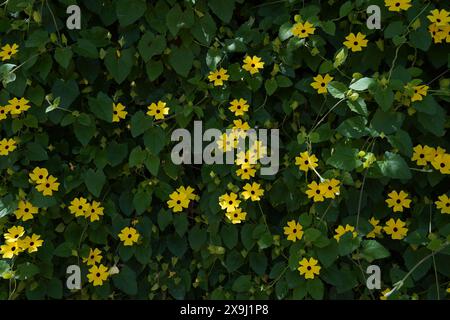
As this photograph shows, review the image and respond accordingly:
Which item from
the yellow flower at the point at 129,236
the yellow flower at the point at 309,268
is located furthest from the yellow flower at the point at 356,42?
the yellow flower at the point at 129,236

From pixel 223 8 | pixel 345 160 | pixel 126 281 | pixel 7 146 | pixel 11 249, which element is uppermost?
pixel 223 8

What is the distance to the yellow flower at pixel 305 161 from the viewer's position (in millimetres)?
1720

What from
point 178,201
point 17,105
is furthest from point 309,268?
point 17,105

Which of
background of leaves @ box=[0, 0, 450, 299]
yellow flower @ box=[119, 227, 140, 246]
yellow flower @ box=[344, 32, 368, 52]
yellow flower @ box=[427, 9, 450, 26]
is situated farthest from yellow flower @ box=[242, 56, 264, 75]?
yellow flower @ box=[119, 227, 140, 246]

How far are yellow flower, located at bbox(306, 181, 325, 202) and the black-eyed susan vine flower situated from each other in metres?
0.22

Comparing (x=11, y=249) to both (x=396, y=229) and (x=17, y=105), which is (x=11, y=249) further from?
(x=396, y=229)

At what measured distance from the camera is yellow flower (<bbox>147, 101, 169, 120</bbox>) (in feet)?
5.79

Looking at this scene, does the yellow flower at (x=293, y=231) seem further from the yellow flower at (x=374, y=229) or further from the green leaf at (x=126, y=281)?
the green leaf at (x=126, y=281)

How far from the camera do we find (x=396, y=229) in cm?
176

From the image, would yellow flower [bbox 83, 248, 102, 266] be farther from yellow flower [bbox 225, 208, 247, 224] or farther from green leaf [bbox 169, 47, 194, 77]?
green leaf [bbox 169, 47, 194, 77]

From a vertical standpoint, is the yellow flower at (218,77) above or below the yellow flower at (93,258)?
above

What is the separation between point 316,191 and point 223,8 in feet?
2.02

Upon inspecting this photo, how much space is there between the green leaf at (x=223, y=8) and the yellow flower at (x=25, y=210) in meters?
0.82
